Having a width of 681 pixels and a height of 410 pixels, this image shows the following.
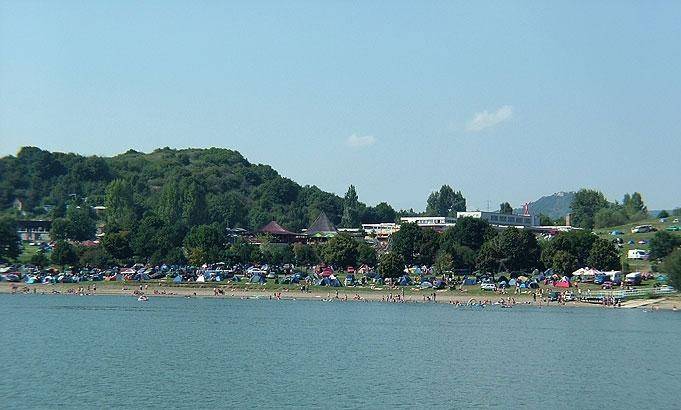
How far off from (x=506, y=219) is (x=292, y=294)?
89.5m

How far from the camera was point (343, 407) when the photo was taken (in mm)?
36719

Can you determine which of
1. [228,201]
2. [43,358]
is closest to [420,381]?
[43,358]

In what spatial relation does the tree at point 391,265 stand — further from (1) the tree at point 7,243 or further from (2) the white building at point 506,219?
(2) the white building at point 506,219

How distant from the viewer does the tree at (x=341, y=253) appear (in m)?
107

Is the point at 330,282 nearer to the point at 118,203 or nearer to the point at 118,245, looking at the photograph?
the point at 118,245

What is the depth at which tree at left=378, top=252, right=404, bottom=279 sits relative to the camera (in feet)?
308

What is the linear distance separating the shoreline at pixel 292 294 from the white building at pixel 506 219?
76.6 m

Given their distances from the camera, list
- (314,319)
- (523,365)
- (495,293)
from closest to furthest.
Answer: (523,365), (314,319), (495,293)

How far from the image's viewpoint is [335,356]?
170 feet

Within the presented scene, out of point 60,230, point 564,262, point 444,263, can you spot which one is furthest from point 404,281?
point 60,230

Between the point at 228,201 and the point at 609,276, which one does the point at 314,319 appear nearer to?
the point at 609,276

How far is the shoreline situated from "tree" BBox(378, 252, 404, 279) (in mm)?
3644

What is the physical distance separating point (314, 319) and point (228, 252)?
39842 millimetres

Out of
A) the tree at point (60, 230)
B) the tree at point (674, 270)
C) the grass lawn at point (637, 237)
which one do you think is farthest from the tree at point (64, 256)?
the tree at point (674, 270)
